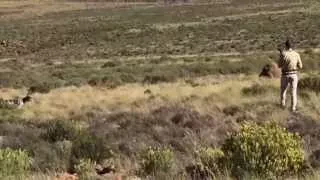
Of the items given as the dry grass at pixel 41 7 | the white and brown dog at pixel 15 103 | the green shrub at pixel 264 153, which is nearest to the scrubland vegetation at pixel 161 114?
the green shrub at pixel 264 153

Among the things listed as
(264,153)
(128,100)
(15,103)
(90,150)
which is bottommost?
(15,103)

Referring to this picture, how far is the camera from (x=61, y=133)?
14.5m

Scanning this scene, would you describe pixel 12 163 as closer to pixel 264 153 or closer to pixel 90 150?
pixel 90 150

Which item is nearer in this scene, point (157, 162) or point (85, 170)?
point (157, 162)

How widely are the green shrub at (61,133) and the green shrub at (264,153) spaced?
17.4ft

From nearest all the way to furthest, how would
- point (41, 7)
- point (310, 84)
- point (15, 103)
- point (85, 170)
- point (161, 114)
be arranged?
point (85, 170), point (161, 114), point (310, 84), point (15, 103), point (41, 7)

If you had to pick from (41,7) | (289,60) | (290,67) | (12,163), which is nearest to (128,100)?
(290,67)

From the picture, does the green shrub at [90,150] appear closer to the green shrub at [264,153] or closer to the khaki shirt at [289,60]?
the green shrub at [264,153]

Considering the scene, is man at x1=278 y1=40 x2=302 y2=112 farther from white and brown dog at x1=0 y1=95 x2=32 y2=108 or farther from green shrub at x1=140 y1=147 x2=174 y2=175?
white and brown dog at x1=0 y1=95 x2=32 y2=108

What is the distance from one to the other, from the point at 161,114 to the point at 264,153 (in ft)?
33.2

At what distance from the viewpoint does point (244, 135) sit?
901 centimetres

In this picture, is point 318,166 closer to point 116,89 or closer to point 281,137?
point 281,137

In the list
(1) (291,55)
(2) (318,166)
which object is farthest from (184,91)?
(2) (318,166)

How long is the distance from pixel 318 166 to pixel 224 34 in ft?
210
